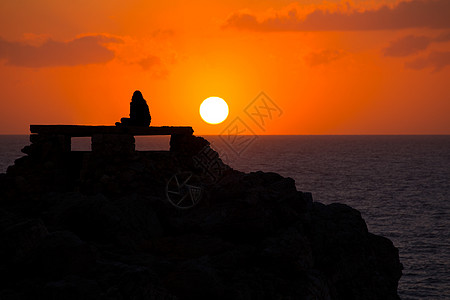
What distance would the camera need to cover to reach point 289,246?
34.9 feet

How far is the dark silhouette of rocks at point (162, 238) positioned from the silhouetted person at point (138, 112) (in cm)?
133

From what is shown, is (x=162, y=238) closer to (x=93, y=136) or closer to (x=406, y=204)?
(x=93, y=136)

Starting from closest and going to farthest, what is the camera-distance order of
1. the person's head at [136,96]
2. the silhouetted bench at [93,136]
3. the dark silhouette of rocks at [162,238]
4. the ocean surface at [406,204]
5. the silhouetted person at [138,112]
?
the dark silhouette of rocks at [162,238], the silhouetted bench at [93,136], the silhouetted person at [138,112], the person's head at [136,96], the ocean surface at [406,204]

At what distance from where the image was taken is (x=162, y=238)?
1142 cm

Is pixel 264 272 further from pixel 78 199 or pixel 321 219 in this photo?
pixel 78 199

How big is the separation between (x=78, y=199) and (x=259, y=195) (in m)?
4.30

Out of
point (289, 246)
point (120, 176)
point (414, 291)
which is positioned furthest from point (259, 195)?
point (414, 291)

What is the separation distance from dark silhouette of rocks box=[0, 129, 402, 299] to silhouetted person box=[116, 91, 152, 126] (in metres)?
1.33

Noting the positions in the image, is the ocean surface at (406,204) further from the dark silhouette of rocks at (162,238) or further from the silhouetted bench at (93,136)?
the dark silhouette of rocks at (162,238)

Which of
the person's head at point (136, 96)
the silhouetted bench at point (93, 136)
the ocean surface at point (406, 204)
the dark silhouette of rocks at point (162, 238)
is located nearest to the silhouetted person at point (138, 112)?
the person's head at point (136, 96)

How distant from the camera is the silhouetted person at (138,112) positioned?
16.9 meters

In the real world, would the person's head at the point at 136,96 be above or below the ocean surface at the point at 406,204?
above

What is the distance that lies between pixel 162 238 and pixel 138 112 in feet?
21.6

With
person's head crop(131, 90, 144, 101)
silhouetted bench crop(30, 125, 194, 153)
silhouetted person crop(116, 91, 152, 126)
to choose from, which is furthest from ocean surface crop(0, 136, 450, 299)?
silhouetted bench crop(30, 125, 194, 153)
